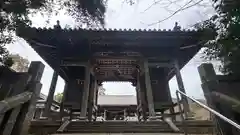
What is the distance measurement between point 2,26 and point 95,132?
2891 millimetres

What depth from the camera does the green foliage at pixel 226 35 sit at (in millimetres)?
2754

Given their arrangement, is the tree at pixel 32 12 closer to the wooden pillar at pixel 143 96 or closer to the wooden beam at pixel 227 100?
the wooden beam at pixel 227 100

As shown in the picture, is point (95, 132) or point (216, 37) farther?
point (95, 132)

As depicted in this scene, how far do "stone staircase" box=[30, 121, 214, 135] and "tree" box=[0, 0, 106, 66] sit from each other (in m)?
1.78

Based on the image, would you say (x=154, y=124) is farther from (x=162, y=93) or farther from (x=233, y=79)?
(x=162, y=93)

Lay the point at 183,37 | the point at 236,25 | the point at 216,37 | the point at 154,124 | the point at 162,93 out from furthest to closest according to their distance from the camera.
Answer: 1. the point at 162,93
2. the point at 183,37
3. the point at 154,124
4. the point at 216,37
5. the point at 236,25

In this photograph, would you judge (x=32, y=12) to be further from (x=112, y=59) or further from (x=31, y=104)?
(x=112, y=59)

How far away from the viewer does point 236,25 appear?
277 cm

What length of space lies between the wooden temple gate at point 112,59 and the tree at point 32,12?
1.62 feet

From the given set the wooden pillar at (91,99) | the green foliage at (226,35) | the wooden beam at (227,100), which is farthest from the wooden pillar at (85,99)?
the green foliage at (226,35)

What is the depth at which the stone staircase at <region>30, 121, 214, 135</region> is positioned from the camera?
4117 mm

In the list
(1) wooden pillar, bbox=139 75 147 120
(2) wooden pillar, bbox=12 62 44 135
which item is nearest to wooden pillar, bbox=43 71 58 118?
(2) wooden pillar, bbox=12 62 44 135

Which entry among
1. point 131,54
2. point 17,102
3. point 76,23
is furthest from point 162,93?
point 17,102

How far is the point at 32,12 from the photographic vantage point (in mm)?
4145
